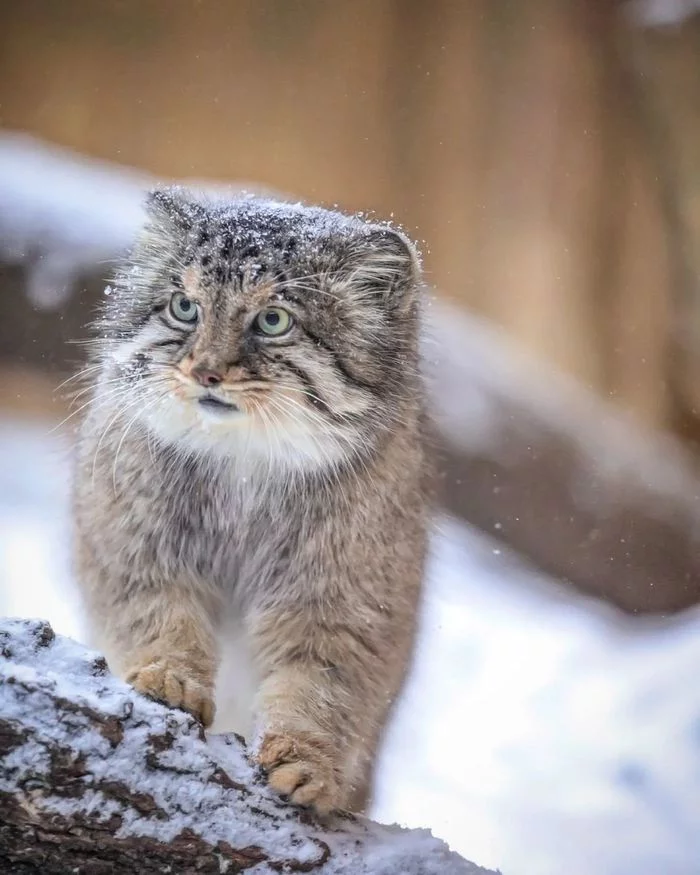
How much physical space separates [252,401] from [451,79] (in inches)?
53.0

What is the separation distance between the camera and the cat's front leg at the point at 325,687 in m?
2.06

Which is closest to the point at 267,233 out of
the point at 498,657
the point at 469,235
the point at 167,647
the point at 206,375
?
the point at 206,375

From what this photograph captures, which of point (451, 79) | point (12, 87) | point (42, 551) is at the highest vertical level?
point (451, 79)

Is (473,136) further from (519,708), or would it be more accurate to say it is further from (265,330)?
(519,708)

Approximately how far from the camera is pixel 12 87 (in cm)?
288

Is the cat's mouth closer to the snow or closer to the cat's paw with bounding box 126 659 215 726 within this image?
the cat's paw with bounding box 126 659 215 726

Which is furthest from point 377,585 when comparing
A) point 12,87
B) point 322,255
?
point 12,87

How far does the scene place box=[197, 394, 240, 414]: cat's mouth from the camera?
2.07 meters

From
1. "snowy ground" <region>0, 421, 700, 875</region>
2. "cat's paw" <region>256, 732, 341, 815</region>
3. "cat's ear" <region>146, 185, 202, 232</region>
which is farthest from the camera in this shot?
"snowy ground" <region>0, 421, 700, 875</region>

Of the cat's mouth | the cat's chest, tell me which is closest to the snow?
Result: the cat's chest

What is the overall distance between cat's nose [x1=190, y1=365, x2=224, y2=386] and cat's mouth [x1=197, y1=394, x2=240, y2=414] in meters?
0.05

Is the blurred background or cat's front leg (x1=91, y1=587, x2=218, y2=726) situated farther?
the blurred background

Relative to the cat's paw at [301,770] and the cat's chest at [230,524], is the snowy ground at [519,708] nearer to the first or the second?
the cat's chest at [230,524]

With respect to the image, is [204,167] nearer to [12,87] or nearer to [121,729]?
[12,87]
